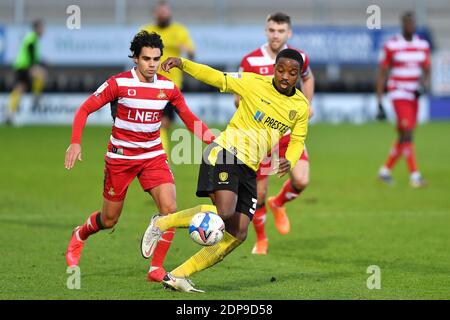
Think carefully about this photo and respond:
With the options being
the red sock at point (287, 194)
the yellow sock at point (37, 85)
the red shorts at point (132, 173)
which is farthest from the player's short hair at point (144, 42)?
the yellow sock at point (37, 85)

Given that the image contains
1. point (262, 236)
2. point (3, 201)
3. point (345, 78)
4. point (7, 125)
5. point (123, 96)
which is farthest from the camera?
point (345, 78)

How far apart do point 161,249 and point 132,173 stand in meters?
0.73

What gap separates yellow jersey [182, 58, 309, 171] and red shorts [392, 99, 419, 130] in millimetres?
9048

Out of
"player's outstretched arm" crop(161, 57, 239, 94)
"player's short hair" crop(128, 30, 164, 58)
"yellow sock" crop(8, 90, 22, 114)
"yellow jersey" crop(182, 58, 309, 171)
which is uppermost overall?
"player's short hair" crop(128, 30, 164, 58)

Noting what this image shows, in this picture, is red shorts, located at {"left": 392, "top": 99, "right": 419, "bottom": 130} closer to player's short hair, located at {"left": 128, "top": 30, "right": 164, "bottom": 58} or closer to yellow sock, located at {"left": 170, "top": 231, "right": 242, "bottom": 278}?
player's short hair, located at {"left": 128, "top": 30, "right": 164, "bottom": 58}

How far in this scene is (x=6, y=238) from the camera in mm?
11797

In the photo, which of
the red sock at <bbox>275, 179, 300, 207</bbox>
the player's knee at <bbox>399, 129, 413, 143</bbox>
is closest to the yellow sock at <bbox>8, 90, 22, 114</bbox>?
the player's knee at <bbox>399, 129, 413, 143</bbox>

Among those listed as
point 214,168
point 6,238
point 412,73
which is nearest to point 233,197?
point 214,168

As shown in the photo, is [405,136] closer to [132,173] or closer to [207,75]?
[132,173]

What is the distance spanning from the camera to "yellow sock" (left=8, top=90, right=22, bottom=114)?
27500 mm

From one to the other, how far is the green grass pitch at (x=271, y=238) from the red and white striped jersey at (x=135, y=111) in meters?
1.16

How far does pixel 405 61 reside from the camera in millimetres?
18125

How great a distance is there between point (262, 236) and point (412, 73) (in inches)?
302

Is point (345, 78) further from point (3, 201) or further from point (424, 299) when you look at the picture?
point (424, 299)
